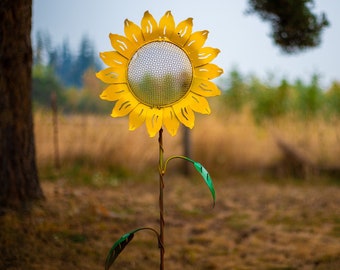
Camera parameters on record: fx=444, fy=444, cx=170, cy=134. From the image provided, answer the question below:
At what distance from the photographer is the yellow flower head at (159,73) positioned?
5.18ft

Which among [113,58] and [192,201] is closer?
[113,58]

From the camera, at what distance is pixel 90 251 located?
267 centimetres

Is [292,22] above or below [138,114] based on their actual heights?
above

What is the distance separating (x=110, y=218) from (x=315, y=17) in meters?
2.35

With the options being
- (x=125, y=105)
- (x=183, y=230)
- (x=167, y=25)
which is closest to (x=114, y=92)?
(x=125, y=105)

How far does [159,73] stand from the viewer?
5.23 ft

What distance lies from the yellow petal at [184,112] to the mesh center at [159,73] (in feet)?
0.08

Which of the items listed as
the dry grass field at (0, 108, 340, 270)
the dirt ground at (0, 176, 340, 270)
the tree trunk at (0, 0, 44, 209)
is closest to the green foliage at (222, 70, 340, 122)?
the dry grass field at (0, 108, 340, 270)

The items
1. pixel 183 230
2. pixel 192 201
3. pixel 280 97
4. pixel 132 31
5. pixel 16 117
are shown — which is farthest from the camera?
pixel 280 97

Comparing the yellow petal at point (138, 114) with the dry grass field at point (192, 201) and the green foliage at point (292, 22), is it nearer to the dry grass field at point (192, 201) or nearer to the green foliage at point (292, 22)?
the dry grass field at point (192, 201)

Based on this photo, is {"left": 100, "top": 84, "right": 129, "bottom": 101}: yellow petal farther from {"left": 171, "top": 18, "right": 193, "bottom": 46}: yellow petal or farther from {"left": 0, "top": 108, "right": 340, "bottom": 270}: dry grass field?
{"left": 0, "top": 108, "right": 340, "bottom": 270}: dry grass field

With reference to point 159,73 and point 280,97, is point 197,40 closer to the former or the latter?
point 159,73

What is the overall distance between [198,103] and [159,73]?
0.18 metres

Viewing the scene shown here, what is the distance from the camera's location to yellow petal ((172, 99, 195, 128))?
62.6 inches
